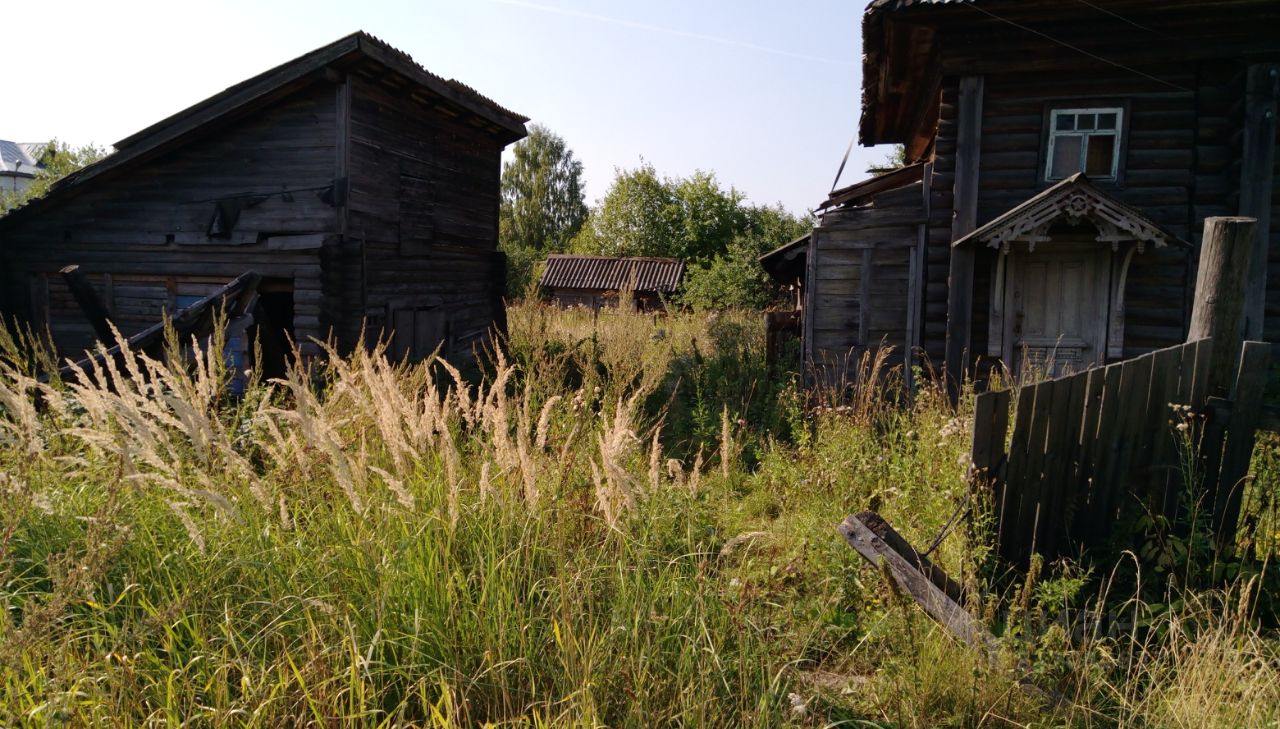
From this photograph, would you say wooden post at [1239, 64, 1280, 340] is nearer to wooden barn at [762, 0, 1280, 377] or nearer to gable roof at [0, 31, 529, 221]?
wooden barn at [762, 0, 1280, 377]

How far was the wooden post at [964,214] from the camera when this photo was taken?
9.16 meters

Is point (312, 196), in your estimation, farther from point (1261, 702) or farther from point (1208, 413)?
point (1261, 702)

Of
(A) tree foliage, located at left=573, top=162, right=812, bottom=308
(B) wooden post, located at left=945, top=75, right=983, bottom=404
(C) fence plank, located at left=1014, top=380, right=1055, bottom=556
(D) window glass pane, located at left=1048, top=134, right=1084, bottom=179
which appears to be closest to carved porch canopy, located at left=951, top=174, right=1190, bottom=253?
(B) wooden post, located at left=945, top=75, right=983, bottom=404

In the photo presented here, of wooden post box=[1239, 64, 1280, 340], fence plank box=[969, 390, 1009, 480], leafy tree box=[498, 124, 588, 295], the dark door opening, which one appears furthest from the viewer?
leafy tree box=[498, 124, 588, 295]

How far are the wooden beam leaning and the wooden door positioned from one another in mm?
5339

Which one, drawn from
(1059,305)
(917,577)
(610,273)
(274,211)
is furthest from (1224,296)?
(610,273)

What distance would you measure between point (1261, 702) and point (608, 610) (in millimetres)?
2319

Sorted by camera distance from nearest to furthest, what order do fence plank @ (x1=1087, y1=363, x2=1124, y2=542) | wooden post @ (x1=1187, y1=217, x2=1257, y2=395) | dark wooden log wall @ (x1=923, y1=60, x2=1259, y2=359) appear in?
1. fence plank @ (x1=1087, y1=363, x2=1124, y2=542)
2. wooden post @ (x1=1187, y1=217, x2=1257, y2=395)
3. dark wooden log wall @ (x1=923, y1=60, x2=1259, y2=359)

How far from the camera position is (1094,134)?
9.06 meters

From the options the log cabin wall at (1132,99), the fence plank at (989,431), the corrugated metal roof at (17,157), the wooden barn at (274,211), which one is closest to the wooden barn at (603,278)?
the wooden barn at (274,211)

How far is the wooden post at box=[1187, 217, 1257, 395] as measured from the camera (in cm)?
395

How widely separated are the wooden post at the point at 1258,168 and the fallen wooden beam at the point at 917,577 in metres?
7.41

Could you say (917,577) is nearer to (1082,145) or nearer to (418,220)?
(1082,145)

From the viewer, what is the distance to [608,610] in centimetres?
272
